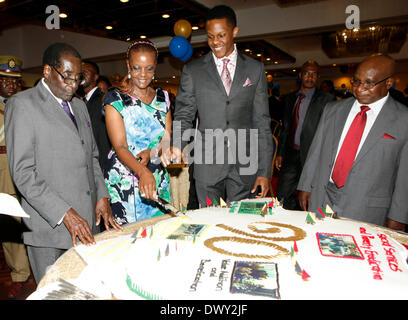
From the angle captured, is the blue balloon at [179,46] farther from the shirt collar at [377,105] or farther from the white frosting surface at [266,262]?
the white frosting surface at [266,262]

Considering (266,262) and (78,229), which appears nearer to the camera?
(266,262)

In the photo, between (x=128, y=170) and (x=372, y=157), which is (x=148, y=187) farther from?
(x=372, y=157)

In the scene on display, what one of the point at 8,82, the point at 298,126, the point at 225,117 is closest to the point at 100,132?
the point at 8,82

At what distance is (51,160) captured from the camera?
150 cm

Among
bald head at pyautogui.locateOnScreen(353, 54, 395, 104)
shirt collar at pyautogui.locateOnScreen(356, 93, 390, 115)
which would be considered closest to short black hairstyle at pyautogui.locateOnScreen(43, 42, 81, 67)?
bald head at pyautogui.locateOnScreen(353, 54, 395, 104)

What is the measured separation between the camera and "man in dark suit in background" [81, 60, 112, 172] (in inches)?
136

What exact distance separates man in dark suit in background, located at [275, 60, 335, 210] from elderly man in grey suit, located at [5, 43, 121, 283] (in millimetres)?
2900

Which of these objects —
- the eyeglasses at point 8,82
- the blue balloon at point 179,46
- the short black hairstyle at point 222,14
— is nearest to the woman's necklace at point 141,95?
the short black hairstyle at point 222,14

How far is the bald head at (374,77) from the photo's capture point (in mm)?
1983

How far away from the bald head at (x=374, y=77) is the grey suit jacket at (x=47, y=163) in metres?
1.69

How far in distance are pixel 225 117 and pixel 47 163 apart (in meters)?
1.12

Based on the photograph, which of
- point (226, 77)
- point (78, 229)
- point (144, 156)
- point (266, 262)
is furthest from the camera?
point (226, 77)

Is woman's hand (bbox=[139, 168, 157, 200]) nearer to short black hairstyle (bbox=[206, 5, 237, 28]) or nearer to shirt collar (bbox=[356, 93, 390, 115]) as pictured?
short black hairstyle (bbox=[206, 5, 237, 28])
